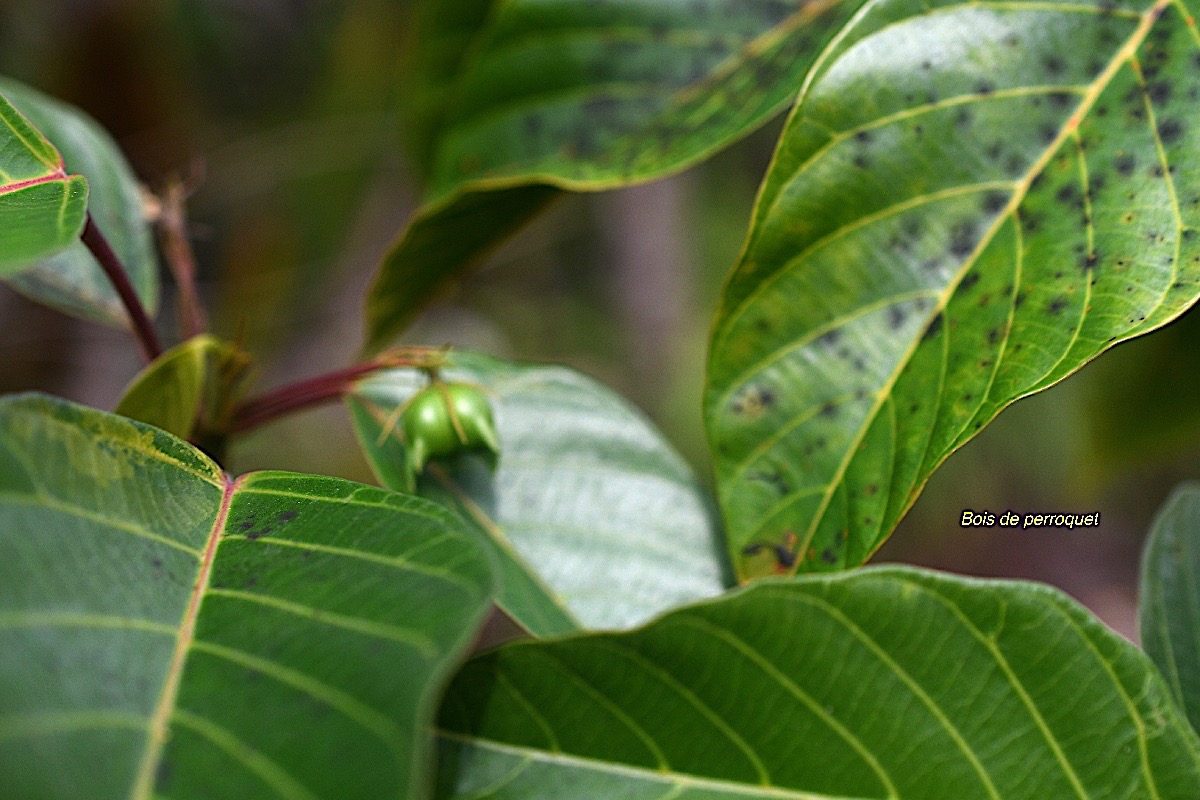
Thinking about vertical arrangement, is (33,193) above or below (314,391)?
above

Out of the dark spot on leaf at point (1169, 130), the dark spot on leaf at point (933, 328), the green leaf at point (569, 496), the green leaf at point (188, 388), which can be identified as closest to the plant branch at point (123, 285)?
the green leaf at point (188, 388)

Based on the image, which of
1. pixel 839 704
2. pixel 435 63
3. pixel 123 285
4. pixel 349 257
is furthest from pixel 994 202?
pixel 349 257

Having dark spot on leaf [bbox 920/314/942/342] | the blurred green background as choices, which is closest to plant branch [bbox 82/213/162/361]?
dark spot on leaf [bbox 920/314/942/342]

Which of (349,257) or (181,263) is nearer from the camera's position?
(181,263)

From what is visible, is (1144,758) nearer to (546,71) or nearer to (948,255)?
(948,255)

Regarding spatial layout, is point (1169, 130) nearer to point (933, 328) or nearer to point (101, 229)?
point (933, 328)

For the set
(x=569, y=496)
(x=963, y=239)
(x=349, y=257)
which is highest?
(x=963, y=239)
